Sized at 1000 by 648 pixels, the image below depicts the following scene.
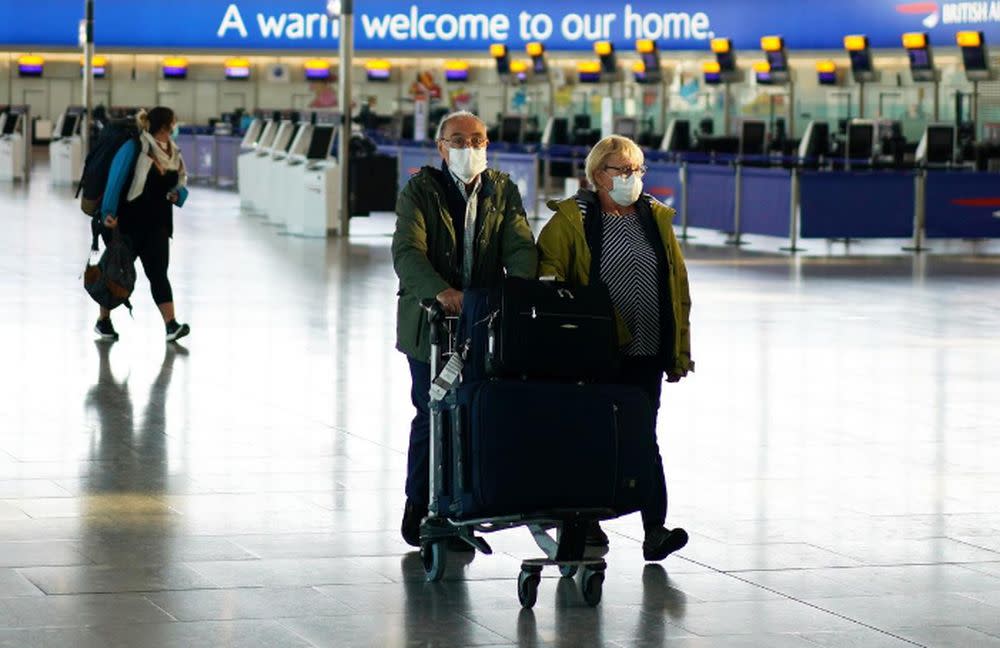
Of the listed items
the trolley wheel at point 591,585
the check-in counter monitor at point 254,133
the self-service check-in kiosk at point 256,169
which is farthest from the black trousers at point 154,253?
the check-in counter monitor at point 254,133

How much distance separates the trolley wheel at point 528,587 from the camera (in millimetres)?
5887

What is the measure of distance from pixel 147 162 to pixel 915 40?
21.2m

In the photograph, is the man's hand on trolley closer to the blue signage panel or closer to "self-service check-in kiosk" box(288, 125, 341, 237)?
"self-service check-in kiosk" box(288, 125, 341, 237)

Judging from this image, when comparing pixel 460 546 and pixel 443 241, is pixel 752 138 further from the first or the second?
pixel 443 241

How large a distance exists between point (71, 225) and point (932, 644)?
→ 19993 millimetres

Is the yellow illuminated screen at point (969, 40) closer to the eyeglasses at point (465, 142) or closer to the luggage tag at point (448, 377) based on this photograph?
the eyeglasses at point (465, 142)

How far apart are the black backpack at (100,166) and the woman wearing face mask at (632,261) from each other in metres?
6.54

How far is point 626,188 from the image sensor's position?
6402 mm

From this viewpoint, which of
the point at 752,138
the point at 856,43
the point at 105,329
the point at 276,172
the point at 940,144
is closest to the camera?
the point at 105,329

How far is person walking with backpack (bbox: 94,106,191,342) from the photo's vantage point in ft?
41.3

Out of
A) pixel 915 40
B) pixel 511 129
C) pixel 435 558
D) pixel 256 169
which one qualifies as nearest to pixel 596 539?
pixel 435 558

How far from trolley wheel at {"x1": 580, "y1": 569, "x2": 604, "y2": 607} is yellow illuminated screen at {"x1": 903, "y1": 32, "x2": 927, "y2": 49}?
26.8 meters

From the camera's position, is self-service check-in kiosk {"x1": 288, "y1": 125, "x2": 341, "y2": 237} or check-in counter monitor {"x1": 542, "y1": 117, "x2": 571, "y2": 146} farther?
check-in counter monitor {"x1": 542, "y1": 117, "x2": 571, "y2": 146}

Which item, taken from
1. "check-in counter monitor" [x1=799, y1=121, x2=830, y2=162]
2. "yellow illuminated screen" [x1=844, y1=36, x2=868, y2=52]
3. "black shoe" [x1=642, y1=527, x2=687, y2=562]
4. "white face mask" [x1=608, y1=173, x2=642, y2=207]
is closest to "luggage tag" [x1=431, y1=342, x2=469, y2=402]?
"white face mask" [x1=608, y1=173, x2=642, y2=207]
